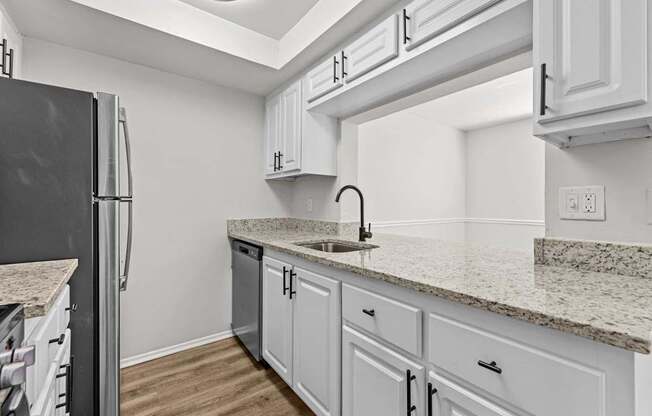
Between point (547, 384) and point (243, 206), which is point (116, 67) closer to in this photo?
point (243, 206)

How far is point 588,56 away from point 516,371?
3.08 ft

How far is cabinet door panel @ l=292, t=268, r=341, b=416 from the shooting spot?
4.84 feet

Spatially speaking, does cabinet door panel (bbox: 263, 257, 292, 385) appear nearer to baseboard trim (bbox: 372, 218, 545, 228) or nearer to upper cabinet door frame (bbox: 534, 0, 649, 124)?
upper cabinet door frame (bbox: 534, 0, 649, 124)

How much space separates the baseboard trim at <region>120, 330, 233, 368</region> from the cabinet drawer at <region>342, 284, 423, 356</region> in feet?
5.78

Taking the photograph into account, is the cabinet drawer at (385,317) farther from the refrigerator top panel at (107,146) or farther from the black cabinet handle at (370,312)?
the refrigerator top panel at (107,146)

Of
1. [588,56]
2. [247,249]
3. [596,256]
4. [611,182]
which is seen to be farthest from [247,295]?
[588,56]

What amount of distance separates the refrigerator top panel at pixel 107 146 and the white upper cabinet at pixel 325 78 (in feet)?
4.02

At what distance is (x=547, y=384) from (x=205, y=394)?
74.6 inches

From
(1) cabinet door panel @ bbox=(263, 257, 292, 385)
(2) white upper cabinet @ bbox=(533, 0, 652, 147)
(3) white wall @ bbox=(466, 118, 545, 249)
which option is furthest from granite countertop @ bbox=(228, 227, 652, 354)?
(3) white wall @ bbox=(466, 118, 545, 249)

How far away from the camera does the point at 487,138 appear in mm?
5020

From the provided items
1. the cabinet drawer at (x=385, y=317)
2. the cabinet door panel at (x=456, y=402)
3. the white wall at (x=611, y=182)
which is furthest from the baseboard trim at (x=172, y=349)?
the white wall at (x=611, y=182)

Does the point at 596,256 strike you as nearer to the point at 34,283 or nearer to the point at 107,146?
the point at 34,283

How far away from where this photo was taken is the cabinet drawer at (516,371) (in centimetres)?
71

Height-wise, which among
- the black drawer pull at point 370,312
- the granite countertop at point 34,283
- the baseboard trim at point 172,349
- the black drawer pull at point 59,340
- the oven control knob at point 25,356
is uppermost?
the granite countertop at point 34,283
